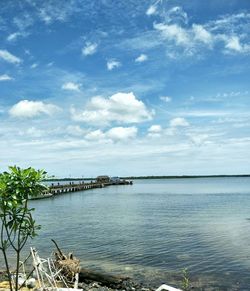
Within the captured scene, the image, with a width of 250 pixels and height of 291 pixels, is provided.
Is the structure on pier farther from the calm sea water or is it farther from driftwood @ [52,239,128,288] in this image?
driftwood @ [52,239,128,288]

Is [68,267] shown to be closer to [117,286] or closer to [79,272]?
[79,272]

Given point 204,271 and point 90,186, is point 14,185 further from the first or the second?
point 90,186

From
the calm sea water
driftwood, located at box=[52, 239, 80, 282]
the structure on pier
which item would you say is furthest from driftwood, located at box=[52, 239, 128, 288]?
the structure on pier

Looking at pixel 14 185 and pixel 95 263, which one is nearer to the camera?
pixel 14 185

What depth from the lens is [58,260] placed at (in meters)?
17.1

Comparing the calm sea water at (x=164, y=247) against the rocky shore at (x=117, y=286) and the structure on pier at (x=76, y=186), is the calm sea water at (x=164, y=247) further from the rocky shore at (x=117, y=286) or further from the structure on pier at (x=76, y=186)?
the structure on pier at (x=76, y=186)

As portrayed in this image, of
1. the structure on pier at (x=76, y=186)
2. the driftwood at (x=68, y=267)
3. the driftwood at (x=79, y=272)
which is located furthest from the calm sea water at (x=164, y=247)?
the structure on pier at (x=76, y=186)

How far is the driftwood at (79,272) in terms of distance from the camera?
16645 mm

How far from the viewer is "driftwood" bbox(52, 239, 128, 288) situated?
54.6ft

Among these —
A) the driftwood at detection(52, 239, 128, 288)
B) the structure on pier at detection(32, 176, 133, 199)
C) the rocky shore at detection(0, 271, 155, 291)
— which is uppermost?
the structure on pier at detection(32, 176, 133, 199)

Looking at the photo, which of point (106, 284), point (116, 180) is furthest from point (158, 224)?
point (116, 180)

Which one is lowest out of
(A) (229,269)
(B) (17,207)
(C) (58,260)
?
(A) (229,269)

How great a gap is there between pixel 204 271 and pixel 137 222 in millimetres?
22204

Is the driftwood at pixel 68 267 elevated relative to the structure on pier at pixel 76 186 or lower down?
lower down
